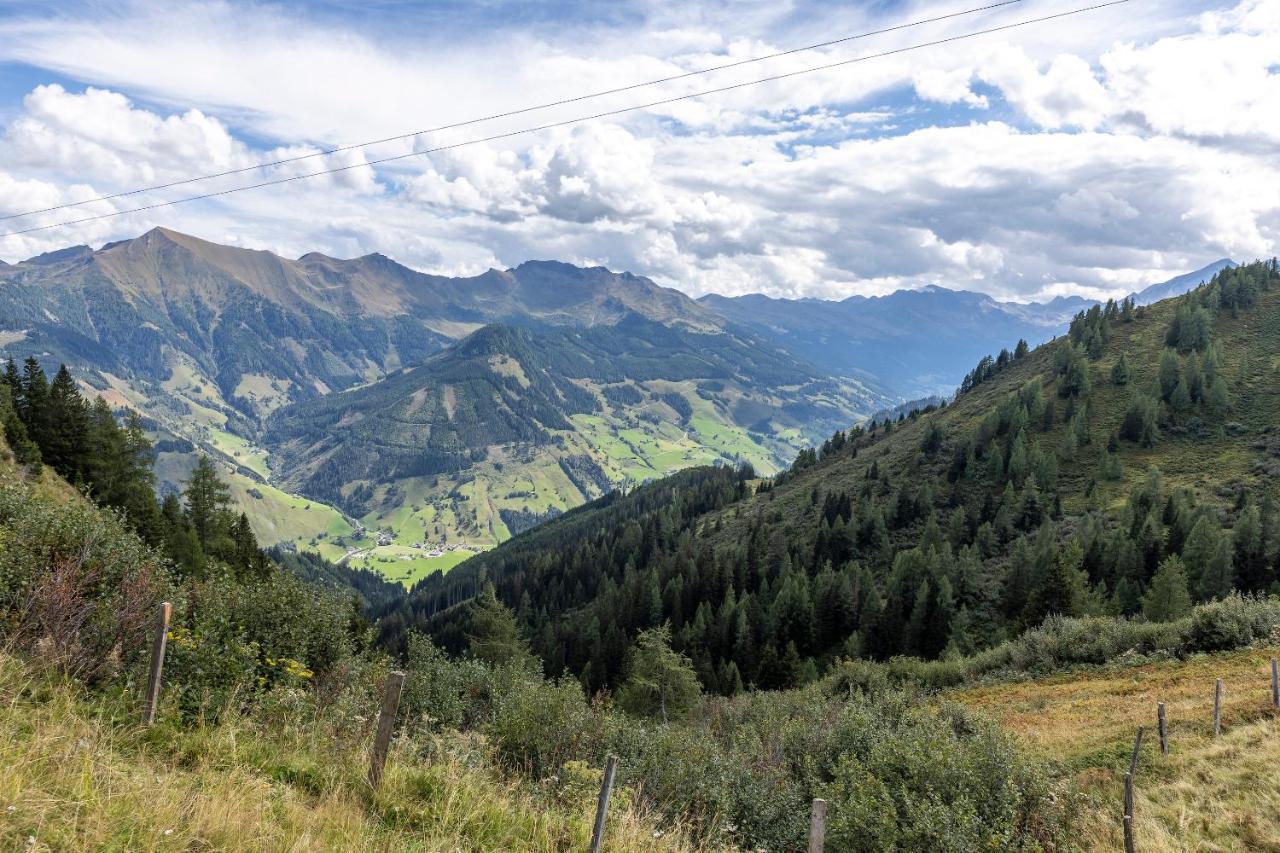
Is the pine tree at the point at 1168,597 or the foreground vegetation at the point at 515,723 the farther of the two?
the pine tree at the point at 1168,597

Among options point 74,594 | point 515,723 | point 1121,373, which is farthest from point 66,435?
point 1121,373

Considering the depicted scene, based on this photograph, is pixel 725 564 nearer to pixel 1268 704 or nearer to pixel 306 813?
pixel 1268 704

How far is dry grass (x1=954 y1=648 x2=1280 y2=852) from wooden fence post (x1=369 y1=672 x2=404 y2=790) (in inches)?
655

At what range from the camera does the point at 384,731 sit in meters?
10.3

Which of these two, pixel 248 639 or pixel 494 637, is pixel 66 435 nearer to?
pixel 494 637

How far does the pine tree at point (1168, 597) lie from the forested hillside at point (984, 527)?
0.18 meters

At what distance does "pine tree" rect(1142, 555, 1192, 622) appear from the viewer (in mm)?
56656

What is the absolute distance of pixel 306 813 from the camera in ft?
29.1

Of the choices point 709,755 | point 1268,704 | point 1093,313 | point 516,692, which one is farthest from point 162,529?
point 1093,313

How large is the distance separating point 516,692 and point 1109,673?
39.3 meters

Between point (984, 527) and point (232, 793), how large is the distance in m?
106

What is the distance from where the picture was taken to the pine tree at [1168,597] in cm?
5666

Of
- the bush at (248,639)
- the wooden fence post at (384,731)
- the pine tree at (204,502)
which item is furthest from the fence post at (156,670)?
the pine tree at (204,502)

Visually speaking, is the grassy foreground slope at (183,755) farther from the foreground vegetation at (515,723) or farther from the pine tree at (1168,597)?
the pine tree at (1168,597)
